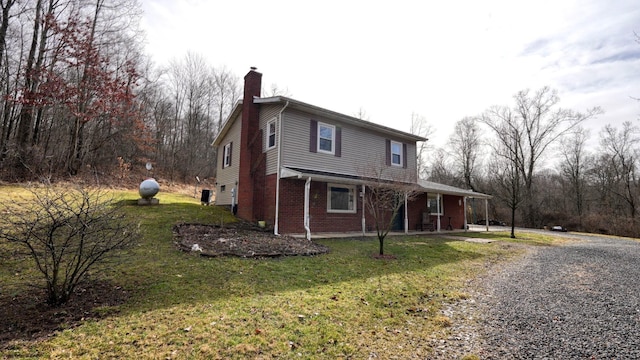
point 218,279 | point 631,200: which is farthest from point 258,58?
point 631,200

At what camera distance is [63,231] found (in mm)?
4449

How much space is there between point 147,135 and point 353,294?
24.3m

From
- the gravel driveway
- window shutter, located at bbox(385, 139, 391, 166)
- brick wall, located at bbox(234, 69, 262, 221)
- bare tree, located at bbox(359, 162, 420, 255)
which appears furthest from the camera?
window shutter, located at bbox(385, 139, 391, 166)

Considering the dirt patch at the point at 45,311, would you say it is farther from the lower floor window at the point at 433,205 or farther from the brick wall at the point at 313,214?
the lower floor window at the point at 433,205

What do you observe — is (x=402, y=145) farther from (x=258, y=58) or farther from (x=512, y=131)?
(x=512, y=131)

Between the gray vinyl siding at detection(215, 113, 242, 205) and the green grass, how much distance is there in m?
6.99

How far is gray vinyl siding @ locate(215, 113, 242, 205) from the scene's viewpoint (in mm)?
14689

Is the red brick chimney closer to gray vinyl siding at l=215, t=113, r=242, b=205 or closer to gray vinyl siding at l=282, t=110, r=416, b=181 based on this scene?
gray vinyl siding at l=215, t=113, r=242, b=205

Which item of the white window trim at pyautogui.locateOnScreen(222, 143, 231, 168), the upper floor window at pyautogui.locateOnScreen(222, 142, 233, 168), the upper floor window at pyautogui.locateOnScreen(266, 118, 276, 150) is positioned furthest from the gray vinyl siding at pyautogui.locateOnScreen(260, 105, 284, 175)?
the white window trim at pyautogui.locateOnScreen(222, 143, 231, 168)

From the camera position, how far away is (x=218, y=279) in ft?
18.1

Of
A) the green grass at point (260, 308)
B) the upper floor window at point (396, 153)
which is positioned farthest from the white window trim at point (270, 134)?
the upper floor window at point (396, 153)

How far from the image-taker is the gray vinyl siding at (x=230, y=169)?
1469 centimetres

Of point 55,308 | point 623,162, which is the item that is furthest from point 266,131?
point 623,162

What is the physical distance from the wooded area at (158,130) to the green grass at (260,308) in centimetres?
755
